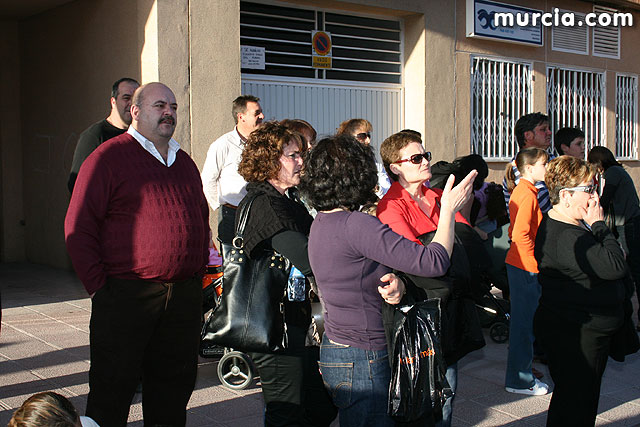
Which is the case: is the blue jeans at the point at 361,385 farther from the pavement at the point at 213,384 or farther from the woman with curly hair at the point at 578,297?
the pavement at the point at 213,384

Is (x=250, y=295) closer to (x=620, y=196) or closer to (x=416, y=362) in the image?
(x=416, y=362)

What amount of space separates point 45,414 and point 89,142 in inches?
135

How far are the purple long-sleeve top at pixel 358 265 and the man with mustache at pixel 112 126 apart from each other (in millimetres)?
2728

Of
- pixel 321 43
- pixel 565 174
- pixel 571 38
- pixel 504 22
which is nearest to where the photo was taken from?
pixel 565 174

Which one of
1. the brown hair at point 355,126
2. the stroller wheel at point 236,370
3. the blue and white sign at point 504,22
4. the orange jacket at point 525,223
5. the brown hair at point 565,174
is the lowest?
the stroller wheel at point 236,370

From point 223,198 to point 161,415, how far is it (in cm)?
229

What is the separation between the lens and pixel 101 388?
3.51m

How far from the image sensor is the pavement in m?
4.80

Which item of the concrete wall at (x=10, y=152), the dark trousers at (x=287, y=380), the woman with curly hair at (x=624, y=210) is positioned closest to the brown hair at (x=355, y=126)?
the woman with curly hair at (x=624, y=210)

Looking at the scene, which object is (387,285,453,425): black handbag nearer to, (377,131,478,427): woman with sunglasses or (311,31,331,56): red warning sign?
(377,131,478,427): woman with sunglasses

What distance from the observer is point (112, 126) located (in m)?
5.39

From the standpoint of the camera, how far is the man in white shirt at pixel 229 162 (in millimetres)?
5688

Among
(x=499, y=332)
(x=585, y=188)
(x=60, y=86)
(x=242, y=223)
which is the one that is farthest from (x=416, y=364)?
(x=60, y=86)

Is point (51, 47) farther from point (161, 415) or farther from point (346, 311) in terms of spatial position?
point (346, 311)
